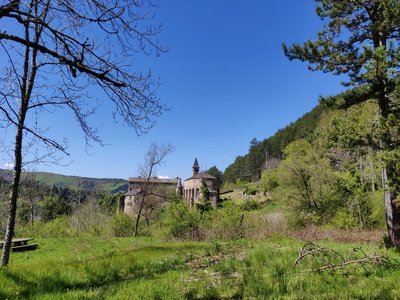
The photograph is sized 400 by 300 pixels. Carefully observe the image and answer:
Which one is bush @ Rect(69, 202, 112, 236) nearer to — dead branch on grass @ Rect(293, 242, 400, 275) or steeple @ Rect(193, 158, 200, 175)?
dead branch on grass @ Rect(293, 242, 400, 275)

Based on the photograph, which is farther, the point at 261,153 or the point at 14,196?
the point at 261,153

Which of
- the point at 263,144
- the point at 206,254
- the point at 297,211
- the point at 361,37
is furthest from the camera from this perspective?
the point at 263,144

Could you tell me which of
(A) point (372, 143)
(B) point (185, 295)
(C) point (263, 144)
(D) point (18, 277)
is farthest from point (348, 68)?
A: (C) point (263, 144)

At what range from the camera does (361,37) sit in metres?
13.3

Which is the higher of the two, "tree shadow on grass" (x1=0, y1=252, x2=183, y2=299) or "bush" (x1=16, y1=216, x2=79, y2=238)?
"tree shadow on grass" (x1=0, y1=252, x2=183, y2=299)

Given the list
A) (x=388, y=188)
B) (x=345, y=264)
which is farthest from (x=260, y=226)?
(x=345, y=264)

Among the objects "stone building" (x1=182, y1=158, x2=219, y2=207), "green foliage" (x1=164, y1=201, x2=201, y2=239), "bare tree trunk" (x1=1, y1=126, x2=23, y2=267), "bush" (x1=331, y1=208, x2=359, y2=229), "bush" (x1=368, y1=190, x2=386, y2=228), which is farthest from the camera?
"stone building" (x1=182, y1=158, x2=219, y2=207)

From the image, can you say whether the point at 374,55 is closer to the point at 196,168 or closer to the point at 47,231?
the point at 47,231

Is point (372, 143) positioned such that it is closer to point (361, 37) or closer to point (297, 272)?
point (361, 37)

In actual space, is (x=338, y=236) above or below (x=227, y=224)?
below

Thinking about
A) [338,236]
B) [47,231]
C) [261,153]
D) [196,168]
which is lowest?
[47,231]

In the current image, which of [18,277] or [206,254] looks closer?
[18,277]

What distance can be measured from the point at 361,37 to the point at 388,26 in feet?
4.44

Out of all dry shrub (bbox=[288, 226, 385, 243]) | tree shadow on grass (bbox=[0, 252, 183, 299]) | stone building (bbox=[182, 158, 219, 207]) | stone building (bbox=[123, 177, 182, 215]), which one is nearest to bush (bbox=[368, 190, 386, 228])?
dry shrub (bbox=[288, 226, 385, 243])
